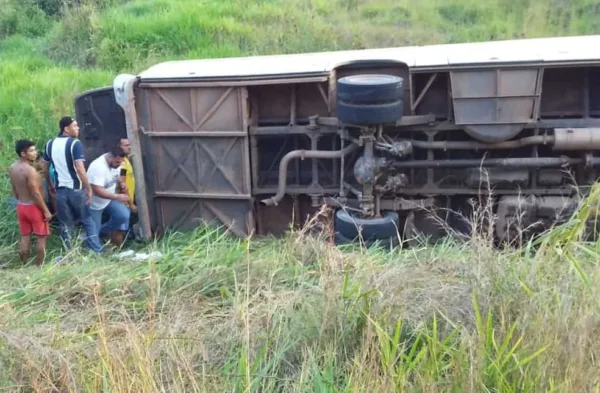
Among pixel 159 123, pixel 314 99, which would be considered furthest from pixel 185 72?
pixel 314 99

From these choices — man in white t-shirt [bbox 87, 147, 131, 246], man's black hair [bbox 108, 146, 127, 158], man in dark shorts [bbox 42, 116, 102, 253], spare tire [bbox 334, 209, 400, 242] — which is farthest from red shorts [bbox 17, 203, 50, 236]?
spare tire [bbox 334, 209, 400, 242]

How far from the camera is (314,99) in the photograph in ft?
27.9

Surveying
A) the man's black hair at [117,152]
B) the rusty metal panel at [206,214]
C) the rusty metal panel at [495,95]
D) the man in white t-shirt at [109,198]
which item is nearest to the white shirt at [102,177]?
the man in white t-shirt at [109,198]

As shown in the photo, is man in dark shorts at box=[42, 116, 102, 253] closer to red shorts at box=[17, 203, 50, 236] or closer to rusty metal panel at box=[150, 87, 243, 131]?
red shorts at box=[17, 203, 50, 236]

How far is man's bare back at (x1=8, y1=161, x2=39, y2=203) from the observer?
761 cm

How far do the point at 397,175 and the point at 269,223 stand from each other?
179 centimetres

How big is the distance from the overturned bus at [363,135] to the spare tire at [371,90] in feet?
0.05

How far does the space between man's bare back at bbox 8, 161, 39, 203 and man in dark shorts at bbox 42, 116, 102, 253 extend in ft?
0.84

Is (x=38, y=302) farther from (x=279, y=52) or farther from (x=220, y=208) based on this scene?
(x=279, y=52)

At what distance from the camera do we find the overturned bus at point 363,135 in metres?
7.54

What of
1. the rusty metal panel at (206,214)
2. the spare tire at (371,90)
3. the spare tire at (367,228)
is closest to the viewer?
the spare tire at (371,90)

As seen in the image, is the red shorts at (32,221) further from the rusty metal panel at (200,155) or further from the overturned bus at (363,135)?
the rusty metal panel at (200,155)

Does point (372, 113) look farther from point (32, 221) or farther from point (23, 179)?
point (32, 221)

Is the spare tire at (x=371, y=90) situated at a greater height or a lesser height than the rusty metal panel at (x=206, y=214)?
greater
